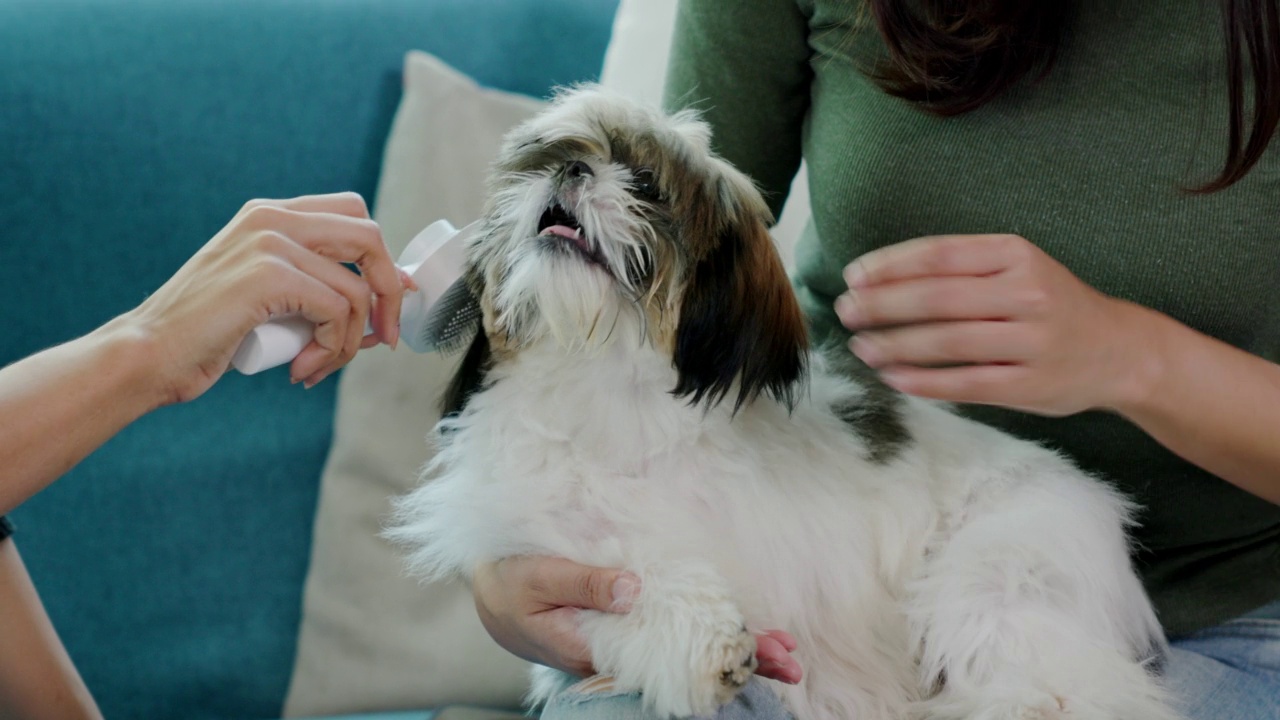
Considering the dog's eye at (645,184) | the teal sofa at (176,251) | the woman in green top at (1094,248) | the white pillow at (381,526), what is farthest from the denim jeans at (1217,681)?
the teal sofa at (176,251)

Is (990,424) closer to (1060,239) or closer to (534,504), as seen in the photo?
(1060,239)

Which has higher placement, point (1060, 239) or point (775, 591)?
point (1060, 239)

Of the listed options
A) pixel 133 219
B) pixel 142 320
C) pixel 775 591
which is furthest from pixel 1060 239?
pixel 133 219

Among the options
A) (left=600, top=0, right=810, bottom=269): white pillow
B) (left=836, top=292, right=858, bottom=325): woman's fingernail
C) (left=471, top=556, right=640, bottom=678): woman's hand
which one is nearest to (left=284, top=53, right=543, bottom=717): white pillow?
(left=600, top=0, right=810, bottom=269): white pillow

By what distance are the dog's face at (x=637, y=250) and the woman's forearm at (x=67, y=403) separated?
352 mm

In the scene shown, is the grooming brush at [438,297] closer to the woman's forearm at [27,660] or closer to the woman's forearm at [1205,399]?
the woman's forearm at [27,660]

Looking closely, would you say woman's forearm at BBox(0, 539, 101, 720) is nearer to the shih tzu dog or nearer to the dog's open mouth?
the shih tzu dog

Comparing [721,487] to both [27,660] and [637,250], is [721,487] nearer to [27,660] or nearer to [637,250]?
[637,250]

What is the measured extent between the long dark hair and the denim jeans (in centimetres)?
56

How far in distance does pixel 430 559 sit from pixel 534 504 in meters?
0.20

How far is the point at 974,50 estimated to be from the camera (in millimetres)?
1215

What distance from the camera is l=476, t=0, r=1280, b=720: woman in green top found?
970 mm

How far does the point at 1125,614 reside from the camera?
1126mm

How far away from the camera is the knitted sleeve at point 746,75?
1.45 metres
